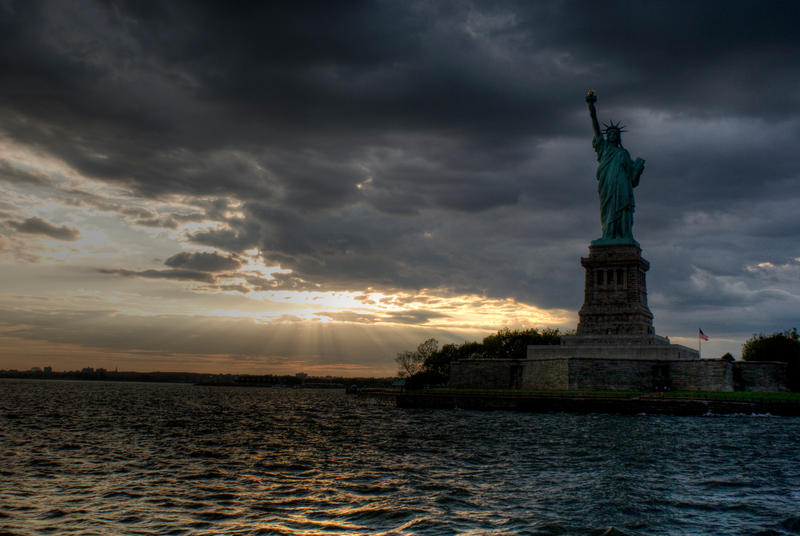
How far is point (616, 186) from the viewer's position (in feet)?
208

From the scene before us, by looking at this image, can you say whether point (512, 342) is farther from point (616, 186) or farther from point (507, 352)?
point (616, 186)

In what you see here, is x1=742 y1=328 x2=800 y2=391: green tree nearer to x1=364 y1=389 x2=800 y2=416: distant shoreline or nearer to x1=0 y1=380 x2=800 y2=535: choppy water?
x1=364 y1=389 x2=800 y2=416: distant shoreline

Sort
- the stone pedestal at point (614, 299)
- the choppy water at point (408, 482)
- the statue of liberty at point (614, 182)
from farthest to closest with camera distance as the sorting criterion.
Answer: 1. the statue of liberty at point (614, 182)
2. the stone pedestal at point (614, 299)
3. the choppy water at point (408, 482)

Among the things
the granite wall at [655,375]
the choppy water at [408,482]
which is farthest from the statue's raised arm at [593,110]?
the choppy water at [408,482]

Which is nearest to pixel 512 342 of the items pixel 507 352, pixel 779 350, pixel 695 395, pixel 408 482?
pixel 507 352

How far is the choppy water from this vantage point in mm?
13641

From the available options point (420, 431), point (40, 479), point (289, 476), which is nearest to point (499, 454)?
point (289, 476)

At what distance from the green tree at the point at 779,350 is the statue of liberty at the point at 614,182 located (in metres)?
23.8

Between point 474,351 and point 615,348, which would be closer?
point 615,348

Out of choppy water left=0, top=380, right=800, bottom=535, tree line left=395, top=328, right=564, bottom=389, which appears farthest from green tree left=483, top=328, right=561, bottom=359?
choppy water left=0, top=380, right=800, bottom=535

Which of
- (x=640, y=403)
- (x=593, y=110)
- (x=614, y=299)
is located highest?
(x=593, y=110)

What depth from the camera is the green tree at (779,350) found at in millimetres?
69500

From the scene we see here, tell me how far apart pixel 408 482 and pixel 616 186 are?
51.3m

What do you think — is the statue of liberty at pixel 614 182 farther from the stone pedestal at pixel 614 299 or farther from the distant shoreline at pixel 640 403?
the distant shoreline at pixel 640 403
